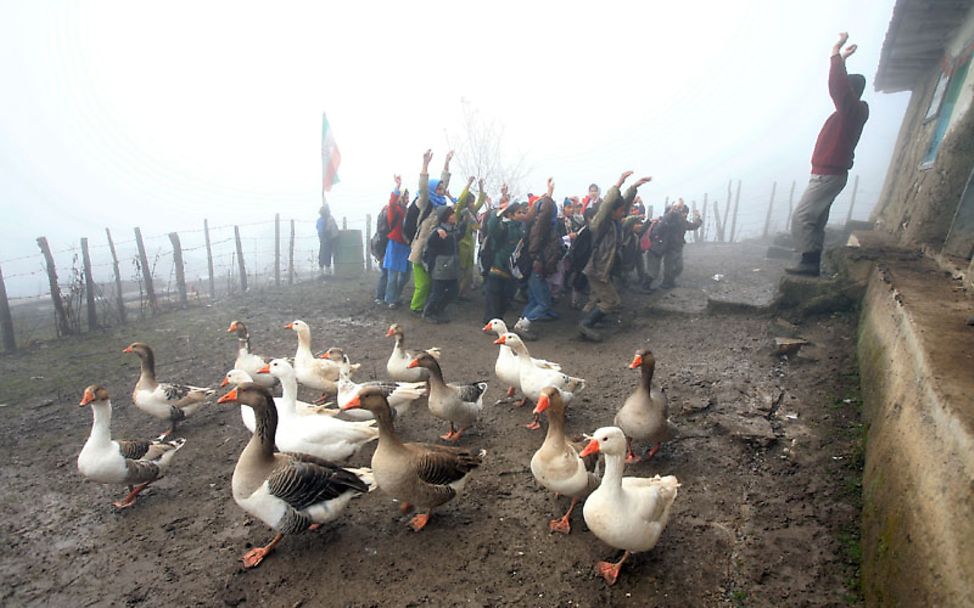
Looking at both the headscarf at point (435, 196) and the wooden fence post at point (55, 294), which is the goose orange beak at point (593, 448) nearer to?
the headscarf at point (435, 196)

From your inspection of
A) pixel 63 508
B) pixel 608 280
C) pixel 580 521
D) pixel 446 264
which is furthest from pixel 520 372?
pixel 63 508

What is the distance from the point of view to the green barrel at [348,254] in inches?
565

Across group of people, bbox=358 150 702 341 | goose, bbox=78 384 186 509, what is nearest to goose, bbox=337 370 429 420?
goose, bbox=78 384 186 509

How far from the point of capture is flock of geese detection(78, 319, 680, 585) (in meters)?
3.28

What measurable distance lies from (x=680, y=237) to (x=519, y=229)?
13.3ft

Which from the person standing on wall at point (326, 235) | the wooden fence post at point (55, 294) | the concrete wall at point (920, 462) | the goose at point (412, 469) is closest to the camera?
the concrete wall at point (920, 462)

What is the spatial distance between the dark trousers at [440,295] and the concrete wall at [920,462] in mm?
6619

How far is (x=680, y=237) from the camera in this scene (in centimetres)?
1059

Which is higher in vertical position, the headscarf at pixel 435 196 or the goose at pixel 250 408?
the headscarf at pixel 435 196

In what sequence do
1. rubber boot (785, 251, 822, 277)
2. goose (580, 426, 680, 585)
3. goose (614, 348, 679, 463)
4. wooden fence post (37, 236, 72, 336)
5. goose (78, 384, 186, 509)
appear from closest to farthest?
goose (580, 426, 680, 585) → goose (78, 384, 186, 509) → goose (614, 348, 679, 463) → rubber boot (785, 251, 822, 277) → wooden fence post (37, 236, 72, 336)

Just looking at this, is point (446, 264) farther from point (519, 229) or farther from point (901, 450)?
point (901, 450)

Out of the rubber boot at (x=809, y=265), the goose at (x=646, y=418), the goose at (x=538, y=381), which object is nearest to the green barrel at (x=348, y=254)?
the goose at (x=538, y=381)

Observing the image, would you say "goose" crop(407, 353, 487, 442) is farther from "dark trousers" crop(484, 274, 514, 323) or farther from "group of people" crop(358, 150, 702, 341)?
"dark trousers" crop(484, 274, 514, 323)

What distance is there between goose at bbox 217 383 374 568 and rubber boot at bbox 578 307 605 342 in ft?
16.4
